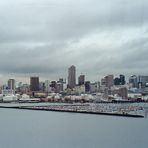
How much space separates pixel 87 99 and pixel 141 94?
27.2ft

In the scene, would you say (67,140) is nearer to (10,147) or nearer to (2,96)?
(10,147)

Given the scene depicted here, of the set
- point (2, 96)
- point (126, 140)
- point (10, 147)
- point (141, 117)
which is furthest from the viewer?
point (2, 96)

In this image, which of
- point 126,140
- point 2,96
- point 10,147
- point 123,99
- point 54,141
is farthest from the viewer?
point 2,96

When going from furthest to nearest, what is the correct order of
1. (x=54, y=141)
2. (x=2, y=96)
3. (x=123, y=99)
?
1. (x=2, y=96)
2. (x=123, y=99)
3. (x=54, y=141)

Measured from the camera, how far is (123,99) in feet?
223

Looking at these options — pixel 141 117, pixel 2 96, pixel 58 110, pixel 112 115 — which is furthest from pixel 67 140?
pixel 2 96

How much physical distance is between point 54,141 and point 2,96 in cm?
6653

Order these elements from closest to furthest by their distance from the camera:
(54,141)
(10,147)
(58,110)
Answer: (10,147) → (54,141) → (58,110)

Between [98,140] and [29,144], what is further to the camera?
[98,140]

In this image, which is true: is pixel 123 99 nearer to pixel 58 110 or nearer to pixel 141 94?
pixel 141 94

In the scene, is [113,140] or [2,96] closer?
[113,140]

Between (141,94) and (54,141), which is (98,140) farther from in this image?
(141,94)

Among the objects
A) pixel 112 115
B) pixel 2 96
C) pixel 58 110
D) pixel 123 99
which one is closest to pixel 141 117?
pixel 112 115

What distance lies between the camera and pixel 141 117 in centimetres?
3428
